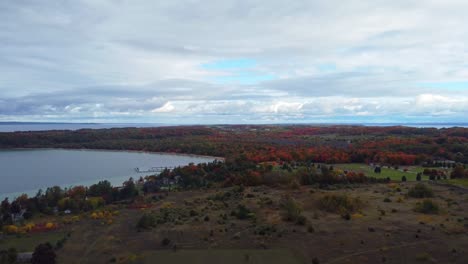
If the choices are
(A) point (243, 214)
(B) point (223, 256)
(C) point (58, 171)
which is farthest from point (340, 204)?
(C) point (58, 171)

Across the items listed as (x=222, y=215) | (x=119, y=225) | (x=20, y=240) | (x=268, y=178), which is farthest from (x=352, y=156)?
(x=20, y=240)

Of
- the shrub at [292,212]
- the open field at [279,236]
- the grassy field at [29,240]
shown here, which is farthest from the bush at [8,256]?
the shrub at [292,212]

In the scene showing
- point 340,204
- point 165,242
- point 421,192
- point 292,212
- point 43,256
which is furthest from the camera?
point 421,192

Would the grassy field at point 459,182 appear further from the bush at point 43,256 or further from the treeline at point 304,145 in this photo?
the bush at point 43,256

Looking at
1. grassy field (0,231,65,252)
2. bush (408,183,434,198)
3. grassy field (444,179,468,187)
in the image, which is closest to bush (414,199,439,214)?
bush (408,183,434,198)

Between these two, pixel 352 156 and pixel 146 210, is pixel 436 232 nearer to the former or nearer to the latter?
pixel 146 210

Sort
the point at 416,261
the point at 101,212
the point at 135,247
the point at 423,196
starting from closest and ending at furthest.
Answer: the point at 416,261
the point at 135,247
the point at 101,212
the point at 423,196

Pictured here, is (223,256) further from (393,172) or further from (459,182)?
(393,172)
